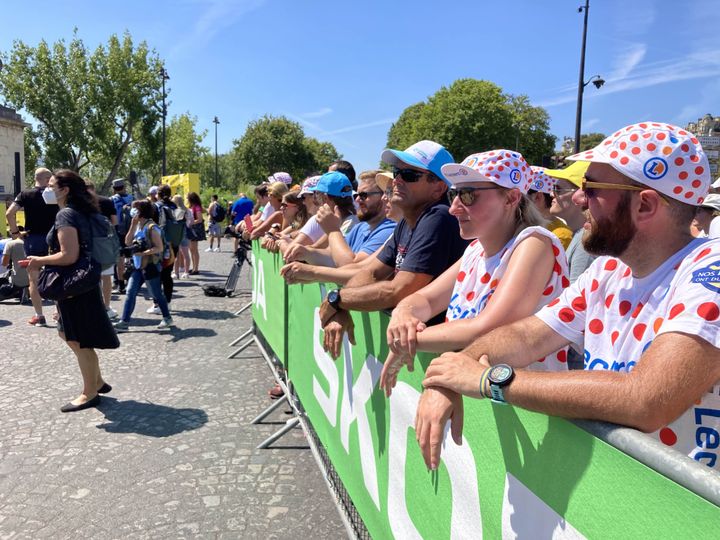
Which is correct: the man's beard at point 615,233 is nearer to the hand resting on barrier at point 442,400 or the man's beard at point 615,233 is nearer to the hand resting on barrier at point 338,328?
the hand resting on barrier at point 442,400

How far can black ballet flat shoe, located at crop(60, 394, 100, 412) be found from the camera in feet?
15.1

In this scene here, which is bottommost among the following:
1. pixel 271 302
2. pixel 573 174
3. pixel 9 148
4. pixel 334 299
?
pixel 271 302

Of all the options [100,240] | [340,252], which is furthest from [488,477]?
[100,240]

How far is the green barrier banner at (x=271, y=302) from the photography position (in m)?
4.56

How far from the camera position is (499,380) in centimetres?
128

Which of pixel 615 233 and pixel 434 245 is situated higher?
pixel 615 233

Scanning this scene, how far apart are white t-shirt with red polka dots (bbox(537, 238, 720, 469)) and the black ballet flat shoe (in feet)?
13.8

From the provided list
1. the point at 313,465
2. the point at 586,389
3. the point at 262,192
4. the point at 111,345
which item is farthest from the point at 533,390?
the point at 262,192

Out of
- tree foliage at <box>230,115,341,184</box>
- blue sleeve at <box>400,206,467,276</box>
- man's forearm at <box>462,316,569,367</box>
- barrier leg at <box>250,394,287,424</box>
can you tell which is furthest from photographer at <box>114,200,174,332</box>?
tree foliage at <box>230,115,341,184</box>

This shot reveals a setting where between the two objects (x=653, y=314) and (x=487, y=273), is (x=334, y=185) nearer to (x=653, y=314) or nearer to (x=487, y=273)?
(x=487, y=273)

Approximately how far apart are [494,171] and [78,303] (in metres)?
3.90

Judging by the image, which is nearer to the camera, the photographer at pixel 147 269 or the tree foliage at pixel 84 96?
the photographer at pixel 147 269

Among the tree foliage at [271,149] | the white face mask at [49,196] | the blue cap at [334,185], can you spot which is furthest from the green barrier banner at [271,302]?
the tree foliage at [271,149]

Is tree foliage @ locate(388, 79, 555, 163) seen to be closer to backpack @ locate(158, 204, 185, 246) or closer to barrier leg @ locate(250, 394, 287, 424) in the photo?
backpack @ locate(158, 204, 185, 246)
